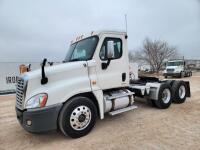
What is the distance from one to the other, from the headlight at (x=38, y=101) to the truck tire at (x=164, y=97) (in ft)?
13.1

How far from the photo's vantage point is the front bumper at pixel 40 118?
138 inches

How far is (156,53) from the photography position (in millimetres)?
44156

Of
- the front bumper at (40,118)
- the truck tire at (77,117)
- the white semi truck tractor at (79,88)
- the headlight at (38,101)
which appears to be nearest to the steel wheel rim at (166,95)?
the white semi truck tractor at (79,88)

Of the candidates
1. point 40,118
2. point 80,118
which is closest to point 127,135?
point 80,118

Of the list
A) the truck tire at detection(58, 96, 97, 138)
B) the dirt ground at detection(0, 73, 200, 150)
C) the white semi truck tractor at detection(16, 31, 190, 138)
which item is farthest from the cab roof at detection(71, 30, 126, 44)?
the dirt ground at detection(0, 73, 200, 150)

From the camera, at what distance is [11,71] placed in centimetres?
1334

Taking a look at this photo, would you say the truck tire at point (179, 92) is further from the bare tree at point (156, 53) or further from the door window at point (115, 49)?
the bare tree at point (156, 53)

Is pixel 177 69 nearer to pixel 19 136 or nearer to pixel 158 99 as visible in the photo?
pixel 158 99

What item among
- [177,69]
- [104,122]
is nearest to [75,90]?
[104,122]

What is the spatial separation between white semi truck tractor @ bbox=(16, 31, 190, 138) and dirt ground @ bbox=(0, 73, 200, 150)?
35cm

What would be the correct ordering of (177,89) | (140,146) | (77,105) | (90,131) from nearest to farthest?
(140,146), (77,105), (90,131), (177,89)

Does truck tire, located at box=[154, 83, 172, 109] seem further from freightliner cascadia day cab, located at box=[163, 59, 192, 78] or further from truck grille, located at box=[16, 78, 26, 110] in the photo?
freightliner cascadia day cab, located at box=[163, 59, 192, 78]

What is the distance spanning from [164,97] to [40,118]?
4582 mm

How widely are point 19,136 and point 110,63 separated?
9.65ft
